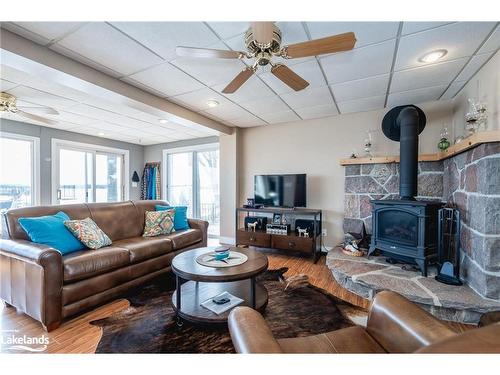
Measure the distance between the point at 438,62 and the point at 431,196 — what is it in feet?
5.37

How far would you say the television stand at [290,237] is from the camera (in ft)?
11.3

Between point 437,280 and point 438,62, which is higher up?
point 438,62

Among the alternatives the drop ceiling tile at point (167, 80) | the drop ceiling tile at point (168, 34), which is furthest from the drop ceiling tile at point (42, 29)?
the drop ceiling tile at point (167, 80)

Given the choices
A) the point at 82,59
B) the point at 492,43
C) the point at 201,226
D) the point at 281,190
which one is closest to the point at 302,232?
the point at 281,190

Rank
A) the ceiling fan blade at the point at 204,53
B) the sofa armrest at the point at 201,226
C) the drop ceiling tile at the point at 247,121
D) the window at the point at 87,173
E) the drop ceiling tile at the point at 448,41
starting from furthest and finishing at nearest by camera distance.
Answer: the window at the point at 87,173 → the drop ceiling tile at the point at 247,121 → the sofa armrest at the point at 201,226 → the drop ceiling tile at the point at 448,41 → the ceiling fan blade at the point at 204,53

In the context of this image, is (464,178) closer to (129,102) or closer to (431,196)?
(431,196)

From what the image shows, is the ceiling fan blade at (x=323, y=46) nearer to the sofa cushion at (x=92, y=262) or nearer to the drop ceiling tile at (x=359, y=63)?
the drop ceiling tile at (x=359, y=63)

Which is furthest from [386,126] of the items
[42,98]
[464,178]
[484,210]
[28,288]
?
[42,98]

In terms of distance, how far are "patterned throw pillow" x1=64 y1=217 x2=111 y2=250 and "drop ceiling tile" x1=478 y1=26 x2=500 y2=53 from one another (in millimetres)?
3930

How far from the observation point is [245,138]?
463cm

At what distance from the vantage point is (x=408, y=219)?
2.58m

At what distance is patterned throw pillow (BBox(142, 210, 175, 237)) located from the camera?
10.3ft

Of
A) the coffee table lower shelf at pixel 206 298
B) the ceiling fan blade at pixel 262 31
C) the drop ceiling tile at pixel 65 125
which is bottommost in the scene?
the coffee table lower shelf at pixel 206 298

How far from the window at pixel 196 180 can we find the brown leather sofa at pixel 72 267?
2.39 meters
